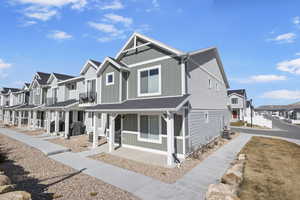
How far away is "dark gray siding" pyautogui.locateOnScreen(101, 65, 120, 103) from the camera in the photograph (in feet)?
43.1

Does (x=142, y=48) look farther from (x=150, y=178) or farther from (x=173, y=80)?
(x=150, y=178)

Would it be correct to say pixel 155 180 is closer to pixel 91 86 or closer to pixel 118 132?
pixel 118 132

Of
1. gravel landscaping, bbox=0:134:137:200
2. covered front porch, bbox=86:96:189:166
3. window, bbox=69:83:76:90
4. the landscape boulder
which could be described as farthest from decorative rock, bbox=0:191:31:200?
window, bbox=69:83:76:90

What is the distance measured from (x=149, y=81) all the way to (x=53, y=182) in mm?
8224

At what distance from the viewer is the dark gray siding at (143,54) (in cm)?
1137

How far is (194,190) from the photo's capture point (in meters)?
5.98

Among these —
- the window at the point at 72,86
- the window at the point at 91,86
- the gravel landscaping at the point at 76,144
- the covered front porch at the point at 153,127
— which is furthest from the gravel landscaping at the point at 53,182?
the window at the point at 72,86

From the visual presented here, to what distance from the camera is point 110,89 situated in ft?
45.0

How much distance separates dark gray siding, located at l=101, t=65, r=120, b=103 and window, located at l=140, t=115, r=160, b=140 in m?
3.23

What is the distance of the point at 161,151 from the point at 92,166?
4514 mm

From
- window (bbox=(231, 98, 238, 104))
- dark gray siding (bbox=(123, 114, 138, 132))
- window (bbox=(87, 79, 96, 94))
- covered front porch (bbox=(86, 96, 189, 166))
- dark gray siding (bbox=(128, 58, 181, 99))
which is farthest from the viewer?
window (bbox=(231, 98, 238, 104))

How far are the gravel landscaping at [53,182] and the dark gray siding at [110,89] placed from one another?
6.24m

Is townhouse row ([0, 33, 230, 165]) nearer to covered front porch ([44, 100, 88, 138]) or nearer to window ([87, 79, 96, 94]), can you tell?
window ([87, 79, 96, 94])

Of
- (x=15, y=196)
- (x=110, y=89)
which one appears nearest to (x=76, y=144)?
(x=110, y=89)
